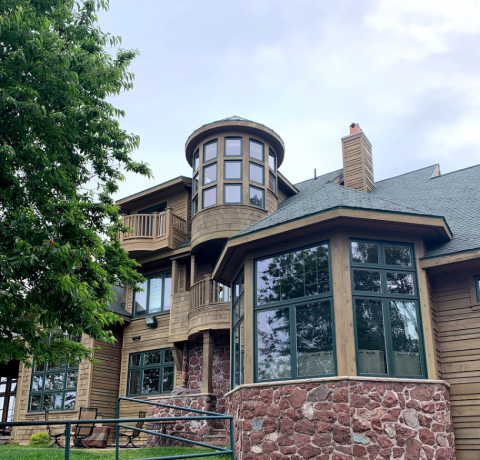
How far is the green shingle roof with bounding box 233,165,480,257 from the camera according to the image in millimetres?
9430

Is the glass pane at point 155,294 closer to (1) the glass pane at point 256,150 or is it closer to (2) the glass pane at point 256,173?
(2) the glass pane at point 256,173

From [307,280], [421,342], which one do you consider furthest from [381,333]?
[307,280]

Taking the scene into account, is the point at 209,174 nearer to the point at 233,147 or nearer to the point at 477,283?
the point at 233,147

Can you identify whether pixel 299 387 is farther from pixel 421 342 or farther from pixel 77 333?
pixel 77 333

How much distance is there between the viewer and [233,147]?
1622cm

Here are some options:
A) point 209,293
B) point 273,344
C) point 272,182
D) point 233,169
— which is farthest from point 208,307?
point 273,344

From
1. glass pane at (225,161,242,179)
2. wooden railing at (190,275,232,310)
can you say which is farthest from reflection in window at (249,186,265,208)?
wooden railing at (190,275,232,310)

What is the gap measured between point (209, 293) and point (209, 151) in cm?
452

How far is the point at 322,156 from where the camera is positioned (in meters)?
124

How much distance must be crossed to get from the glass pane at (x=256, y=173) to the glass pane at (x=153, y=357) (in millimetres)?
6128

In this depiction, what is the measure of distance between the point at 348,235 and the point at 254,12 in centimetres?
1610

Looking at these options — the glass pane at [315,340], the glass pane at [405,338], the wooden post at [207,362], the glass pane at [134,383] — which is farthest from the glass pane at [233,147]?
the glass pane at [405,338]

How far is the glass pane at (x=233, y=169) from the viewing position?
1591cm

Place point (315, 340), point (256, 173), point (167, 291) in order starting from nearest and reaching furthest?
point (315, 340), point (256, 173), point (167, 291)
